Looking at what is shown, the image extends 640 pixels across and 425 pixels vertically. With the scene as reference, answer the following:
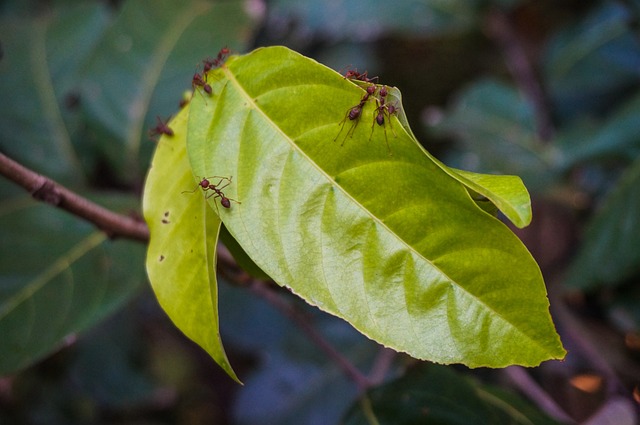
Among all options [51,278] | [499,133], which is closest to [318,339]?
[51,278]

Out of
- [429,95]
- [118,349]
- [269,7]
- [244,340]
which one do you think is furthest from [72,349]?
[429,95]

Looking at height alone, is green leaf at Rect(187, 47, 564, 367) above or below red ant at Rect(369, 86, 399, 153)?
below

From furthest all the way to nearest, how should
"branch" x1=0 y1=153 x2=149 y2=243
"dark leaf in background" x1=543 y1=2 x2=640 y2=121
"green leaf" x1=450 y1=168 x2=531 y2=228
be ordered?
"dark leaf in background" x1=543 y1=2 x2=640 y2=121
"branch" x1=0 y1=153 x2=149 y2=243
"green leaf" x1=450 y1=168 x2=531 y2=228

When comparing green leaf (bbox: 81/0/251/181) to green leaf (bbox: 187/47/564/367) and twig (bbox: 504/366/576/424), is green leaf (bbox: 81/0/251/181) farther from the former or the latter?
twig (bbox: 504/366/576/424)

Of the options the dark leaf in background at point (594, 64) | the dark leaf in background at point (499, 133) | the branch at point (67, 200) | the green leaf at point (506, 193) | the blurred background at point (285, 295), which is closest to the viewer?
the green leaf at point (506, 193)

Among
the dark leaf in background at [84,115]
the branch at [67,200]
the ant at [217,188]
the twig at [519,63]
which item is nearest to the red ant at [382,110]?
the ant at [217,188]

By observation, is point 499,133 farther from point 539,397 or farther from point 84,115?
point 84,115

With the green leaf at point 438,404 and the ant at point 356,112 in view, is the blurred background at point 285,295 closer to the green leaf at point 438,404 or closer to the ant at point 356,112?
the green leaf at point 438,404

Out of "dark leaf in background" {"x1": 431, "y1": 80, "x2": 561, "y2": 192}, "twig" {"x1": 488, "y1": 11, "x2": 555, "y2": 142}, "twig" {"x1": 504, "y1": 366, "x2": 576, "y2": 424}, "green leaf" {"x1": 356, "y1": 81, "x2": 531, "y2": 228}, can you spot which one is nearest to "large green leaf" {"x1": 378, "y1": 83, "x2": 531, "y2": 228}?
"green leaf" {"x1": 356, "y1": 81, "x2": 531, "y2": 228}
